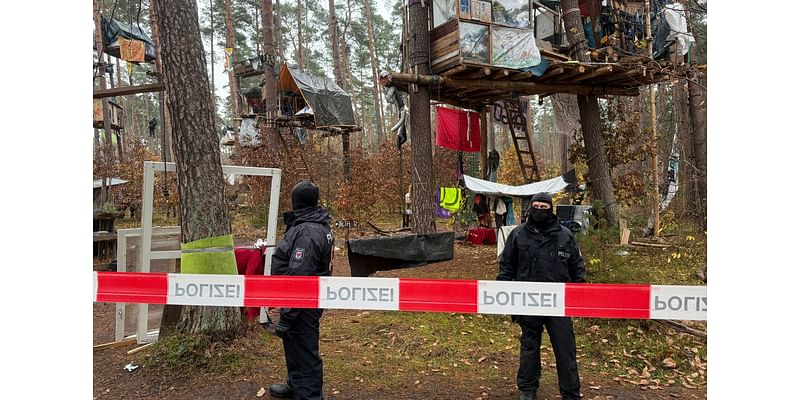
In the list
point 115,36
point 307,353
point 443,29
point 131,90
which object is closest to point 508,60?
point 443,29

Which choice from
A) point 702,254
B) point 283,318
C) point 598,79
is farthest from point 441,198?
point 283,318

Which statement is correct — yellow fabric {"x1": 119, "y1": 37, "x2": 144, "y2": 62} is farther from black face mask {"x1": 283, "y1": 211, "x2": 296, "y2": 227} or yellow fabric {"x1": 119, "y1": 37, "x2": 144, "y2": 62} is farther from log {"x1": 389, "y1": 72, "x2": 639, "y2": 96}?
black face mask {"x1": 283, "y1": 211, "x2": 296, "y2": 227}

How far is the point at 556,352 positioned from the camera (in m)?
3.74

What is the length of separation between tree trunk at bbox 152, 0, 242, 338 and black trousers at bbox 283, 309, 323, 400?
133 cm

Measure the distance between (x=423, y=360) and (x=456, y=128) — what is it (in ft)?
28.6

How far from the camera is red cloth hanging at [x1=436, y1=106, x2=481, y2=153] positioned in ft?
41.5

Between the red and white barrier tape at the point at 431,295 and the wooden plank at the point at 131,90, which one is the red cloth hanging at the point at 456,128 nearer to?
the wooden plank at the point at 131,90

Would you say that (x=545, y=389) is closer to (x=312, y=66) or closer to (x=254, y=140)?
(x=254, y=140)

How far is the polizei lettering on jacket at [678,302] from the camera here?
3.26 meters

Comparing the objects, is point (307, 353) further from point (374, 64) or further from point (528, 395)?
point (374, 64)

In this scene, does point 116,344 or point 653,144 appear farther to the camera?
point 653,144

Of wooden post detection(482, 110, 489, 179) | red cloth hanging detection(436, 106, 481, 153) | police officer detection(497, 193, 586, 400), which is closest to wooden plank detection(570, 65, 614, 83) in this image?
wooden post detection(482, 110, 489, 179)

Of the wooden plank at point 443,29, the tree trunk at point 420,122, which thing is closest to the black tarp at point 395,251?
the tree trunk at point 420,122

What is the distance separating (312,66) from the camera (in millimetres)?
35750
